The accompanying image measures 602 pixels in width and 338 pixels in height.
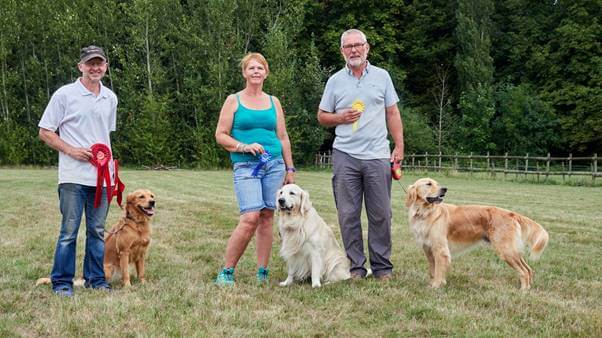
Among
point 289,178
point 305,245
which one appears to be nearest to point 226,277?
point 305,245

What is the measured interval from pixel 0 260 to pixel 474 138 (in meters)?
31.9

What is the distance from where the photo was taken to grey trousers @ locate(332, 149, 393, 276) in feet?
17.2

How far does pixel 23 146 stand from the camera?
28.8 m

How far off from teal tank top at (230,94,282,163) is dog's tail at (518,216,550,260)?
93.4 inches

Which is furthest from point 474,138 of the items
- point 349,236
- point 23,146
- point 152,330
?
point 152,330

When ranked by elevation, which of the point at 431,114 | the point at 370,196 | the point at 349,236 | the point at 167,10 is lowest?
the point at 349,236

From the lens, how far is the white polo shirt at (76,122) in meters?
4.48

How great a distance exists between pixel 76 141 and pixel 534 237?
4015mm

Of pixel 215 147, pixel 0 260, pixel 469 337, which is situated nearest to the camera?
pixel 469 337

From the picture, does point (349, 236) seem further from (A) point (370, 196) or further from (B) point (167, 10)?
(B) point (167, 10)

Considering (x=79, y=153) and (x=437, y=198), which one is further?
(x=437, y=198)

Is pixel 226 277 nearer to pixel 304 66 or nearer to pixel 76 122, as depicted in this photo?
pixel 76 122

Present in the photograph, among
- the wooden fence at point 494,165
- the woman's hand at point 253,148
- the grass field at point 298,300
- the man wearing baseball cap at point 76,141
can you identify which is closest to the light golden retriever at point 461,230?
the grass field at point 298,300

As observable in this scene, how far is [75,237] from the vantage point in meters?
4.62
